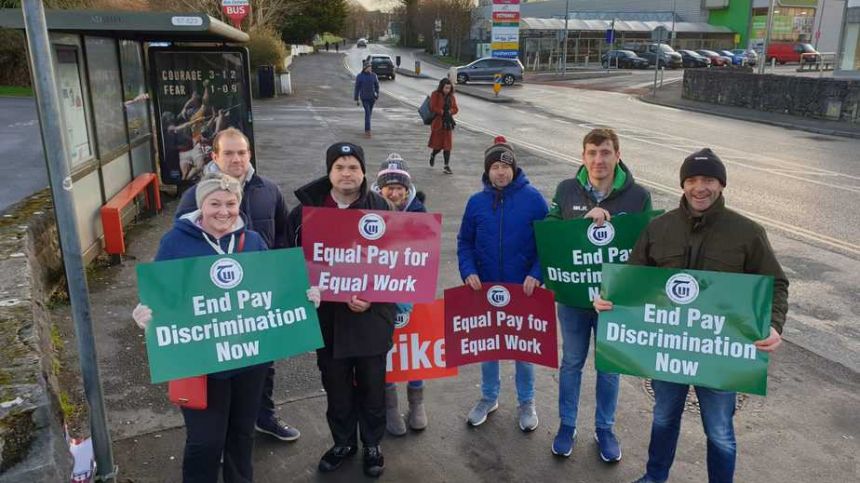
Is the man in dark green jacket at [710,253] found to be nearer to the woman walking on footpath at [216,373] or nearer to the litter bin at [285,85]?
the woman walking on footpath at [216,373]

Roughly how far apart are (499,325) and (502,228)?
0.64 meters

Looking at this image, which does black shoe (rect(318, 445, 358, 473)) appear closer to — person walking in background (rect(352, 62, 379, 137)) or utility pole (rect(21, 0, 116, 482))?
utility pole (rect(21, 0, 116, 482))

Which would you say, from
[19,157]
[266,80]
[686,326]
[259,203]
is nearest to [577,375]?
[686,326]

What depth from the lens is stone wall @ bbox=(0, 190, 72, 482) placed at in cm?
Result: 292

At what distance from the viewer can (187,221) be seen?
10.7 ft

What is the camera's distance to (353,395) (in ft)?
13.3

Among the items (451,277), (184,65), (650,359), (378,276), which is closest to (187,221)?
(378,276)

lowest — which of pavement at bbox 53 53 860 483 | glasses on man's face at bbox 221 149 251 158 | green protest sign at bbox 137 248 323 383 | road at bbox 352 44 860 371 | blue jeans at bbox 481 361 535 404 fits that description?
road at bbox 352 44 860 371

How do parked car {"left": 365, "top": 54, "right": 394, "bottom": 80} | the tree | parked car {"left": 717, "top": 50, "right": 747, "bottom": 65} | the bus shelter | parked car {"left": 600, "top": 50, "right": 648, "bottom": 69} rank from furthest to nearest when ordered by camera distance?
the tree < parked car {"left": 600, "top": 50, "right": 648, "bottom": 69} < parked car {"left": 717, "top": 50, "right": 747, "bottom": 65} < parked car {"left": 365, "top": 54, "right": 394, "bottom": 80} < the bus shelter

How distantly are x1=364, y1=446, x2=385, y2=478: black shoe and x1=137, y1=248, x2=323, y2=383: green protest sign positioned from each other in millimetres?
874

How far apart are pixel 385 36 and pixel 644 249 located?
548ft

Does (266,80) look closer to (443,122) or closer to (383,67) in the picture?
(383,67)

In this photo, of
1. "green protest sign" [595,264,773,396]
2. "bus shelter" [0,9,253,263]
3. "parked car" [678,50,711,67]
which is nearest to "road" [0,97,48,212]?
"bus shelter" [0,9,253,263]

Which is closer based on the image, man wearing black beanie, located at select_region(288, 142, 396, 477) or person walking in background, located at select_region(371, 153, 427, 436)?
man wearing black beanie, located at select_region(288, 142, 396, 477)
